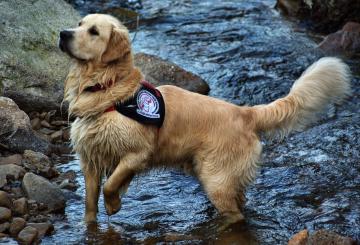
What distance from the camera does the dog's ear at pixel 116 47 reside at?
6.31 meters

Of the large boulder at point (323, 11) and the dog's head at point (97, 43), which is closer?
the dog's head at point (97, 43)

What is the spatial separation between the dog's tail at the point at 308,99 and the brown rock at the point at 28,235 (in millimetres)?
2256

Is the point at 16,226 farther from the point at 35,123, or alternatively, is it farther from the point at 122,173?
the point at 35,123

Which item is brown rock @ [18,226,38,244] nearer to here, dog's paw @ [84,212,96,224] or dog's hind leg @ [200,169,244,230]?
dog's paw @ [84,212,96,224]

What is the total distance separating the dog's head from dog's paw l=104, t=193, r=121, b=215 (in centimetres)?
124

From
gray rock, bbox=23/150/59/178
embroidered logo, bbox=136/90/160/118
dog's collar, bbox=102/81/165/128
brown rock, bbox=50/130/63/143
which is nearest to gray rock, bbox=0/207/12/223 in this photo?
gray rock, bbox=23/150/59/178

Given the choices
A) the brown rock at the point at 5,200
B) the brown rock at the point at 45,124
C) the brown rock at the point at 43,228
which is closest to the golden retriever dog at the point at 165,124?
the brown rock at the point at 43,228

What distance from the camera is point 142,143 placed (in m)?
6.32

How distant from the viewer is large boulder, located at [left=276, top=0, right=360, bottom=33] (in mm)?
13039

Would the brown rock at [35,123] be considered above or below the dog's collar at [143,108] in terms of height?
below

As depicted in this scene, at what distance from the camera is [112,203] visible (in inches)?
255

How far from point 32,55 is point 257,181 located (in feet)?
11.9

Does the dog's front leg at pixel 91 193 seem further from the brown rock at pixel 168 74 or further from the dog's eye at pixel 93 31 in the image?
the brown rock at pixel 168 74

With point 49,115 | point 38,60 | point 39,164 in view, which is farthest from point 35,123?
point 39,164
